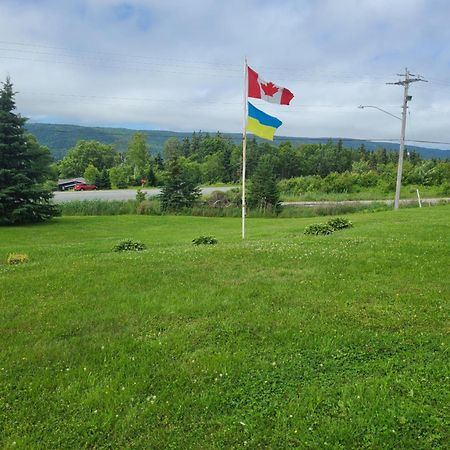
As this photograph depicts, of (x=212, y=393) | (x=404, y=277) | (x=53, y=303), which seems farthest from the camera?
(x=404, y=277)

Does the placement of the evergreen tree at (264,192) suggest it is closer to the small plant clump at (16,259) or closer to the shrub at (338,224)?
the shrub at (338,224)

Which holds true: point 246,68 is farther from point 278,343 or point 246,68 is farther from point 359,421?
point 359,421

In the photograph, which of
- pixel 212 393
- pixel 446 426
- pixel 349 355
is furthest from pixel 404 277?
pixel 212 393

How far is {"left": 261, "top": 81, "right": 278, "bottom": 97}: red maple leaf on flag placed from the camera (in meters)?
10.9

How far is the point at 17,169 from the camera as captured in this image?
19734 millimetres

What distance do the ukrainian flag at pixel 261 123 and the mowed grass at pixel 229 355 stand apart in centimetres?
454

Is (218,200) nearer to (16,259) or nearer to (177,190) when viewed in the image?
(177,190)

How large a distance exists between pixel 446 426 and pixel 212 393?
1769mm

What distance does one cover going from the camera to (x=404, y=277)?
6.36 m

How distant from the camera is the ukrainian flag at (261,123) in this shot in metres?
10.8

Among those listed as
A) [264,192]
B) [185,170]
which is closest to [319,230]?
[264,192]

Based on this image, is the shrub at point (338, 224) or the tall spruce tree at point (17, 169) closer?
the shrub at point (338, 224)

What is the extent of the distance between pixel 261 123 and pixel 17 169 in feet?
45.7

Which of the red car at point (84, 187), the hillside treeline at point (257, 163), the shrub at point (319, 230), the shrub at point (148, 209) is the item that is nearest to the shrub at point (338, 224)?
the shrub at point (319, 230)
